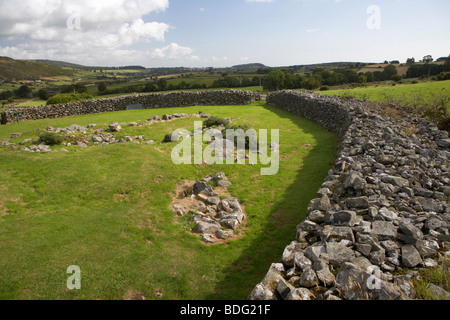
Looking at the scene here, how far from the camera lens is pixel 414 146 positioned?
1141 centimetres

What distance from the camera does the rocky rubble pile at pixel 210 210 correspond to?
9.88 metres

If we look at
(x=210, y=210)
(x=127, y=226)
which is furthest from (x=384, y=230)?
(x=127, y=226)

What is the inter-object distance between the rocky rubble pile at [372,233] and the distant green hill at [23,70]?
148 m

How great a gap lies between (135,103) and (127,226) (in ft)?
118

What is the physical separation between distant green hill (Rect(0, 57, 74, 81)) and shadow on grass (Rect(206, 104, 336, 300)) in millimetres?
143687

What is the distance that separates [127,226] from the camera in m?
9.38

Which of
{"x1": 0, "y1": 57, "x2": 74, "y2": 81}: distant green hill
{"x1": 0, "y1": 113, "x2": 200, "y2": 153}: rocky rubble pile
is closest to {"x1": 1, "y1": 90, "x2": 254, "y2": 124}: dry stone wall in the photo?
{"x1": 0, "y1": 113, "x2": 200, "y2": 153}: rocky rubble pile

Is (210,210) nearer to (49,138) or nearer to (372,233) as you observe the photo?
(372,233)

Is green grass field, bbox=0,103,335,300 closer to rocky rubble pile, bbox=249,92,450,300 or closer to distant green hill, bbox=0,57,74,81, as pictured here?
rocky rubble pile, bbox=249,92,450,300

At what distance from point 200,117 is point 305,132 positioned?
1165 cm

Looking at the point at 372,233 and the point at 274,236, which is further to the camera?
the point at 274,236

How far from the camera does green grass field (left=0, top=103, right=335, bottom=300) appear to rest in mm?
7069

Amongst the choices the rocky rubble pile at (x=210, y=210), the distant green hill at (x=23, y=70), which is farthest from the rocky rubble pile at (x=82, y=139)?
the distant green hill at (x=23, y=70)

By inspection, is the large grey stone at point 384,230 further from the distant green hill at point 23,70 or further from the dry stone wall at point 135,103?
the distant green hill at point 23,70
